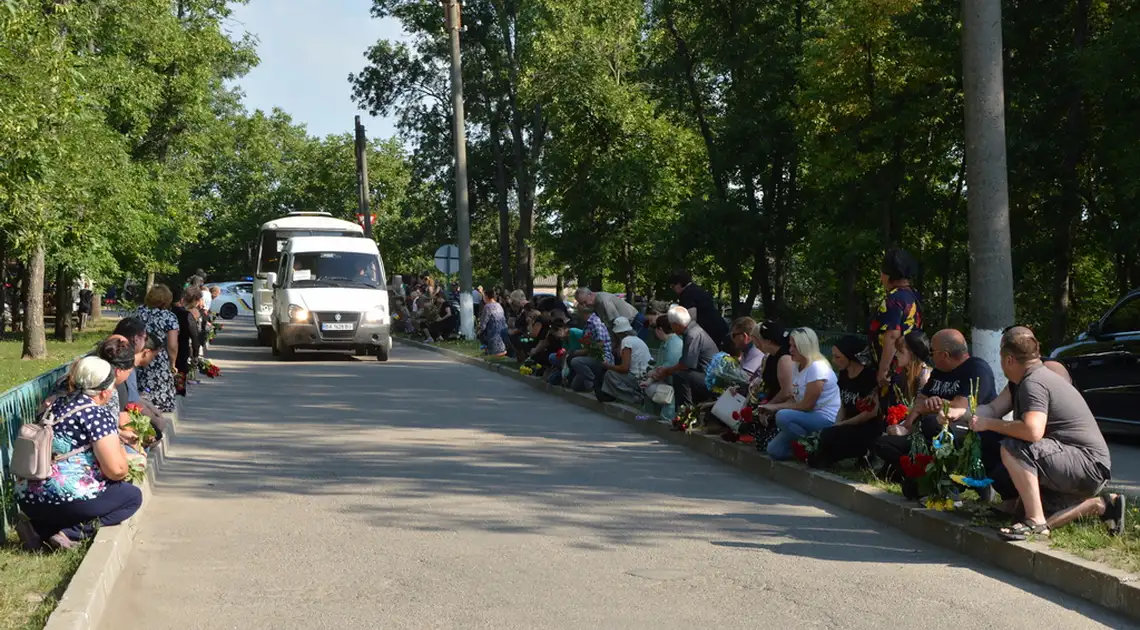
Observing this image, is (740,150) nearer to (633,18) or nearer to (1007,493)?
(633,18)

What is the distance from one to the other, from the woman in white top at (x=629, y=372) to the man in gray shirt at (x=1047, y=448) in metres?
9.31

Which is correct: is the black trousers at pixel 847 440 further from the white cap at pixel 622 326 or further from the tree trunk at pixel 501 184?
the tree trunk at pixel 501 184

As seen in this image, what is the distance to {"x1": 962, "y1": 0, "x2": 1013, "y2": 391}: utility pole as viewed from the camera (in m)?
11.9

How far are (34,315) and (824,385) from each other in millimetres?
22636

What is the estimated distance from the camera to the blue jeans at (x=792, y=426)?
37.8 ft

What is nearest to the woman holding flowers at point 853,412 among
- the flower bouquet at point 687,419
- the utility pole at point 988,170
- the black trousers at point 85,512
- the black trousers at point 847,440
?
the black trousers at point 847,440

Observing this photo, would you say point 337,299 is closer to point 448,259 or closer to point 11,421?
point 448,259

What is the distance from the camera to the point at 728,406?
13305 millimetres

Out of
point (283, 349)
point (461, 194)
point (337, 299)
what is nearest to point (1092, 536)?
point (337, 299)

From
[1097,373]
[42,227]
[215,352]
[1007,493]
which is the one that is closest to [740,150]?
[215,352]

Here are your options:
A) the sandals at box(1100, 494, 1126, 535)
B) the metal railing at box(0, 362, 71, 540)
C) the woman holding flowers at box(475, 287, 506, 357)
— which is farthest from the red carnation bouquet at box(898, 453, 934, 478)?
the woman holding flowers at box(475, 287, 506, 357)

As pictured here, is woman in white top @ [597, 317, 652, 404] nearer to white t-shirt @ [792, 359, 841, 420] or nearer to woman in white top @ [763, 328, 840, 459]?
woman in white top @ [763, 328, 840, 459]

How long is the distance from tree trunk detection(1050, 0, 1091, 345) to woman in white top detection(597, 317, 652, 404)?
1292 cm

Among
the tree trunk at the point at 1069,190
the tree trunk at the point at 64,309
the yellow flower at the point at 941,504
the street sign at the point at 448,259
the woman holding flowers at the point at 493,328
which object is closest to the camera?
the yellow flower at the point at 941,504
